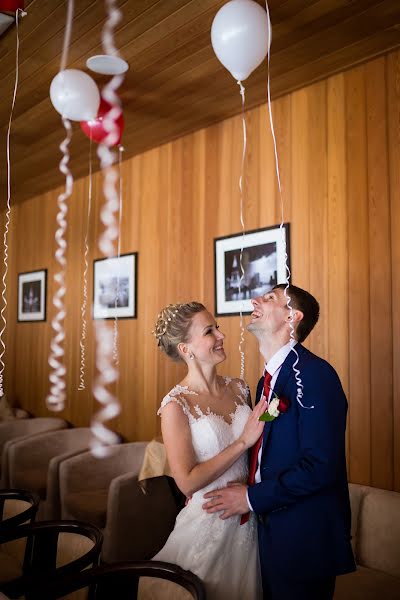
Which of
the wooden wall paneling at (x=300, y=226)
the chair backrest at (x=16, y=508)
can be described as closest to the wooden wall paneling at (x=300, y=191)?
the wooden wall paneling at (x=300, y=226)

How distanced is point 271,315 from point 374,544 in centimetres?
145

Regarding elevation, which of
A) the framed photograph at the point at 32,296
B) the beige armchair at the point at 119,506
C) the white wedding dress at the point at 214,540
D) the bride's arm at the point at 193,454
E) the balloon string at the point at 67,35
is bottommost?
the beige armchair at the point at 119,506

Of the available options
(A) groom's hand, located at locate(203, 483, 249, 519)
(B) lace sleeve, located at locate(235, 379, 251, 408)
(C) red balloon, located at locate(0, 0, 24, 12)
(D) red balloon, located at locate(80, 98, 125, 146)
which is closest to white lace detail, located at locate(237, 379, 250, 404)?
(B) lace sleeve, located at locate(235, 379, 251, 408)

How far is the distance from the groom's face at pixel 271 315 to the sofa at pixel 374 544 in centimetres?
128

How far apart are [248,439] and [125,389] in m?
3.01

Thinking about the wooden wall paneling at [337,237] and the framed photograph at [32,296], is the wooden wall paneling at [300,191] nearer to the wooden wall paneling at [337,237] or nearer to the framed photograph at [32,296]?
the wooden wall paneling at [337,237]

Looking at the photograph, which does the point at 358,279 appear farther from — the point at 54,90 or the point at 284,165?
the point at 54,90

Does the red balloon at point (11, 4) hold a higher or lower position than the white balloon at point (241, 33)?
higher

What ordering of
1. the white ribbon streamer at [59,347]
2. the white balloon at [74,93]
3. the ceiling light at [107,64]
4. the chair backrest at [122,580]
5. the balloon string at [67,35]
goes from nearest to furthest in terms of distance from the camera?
the chair backrest at [122,580] < the balloon string at [67,35] < the white balloon at [74,93] < the ceiling light at [107,64] < the white ribbon streamer at [59,347]

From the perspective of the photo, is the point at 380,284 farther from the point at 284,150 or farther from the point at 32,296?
the point at 32,296

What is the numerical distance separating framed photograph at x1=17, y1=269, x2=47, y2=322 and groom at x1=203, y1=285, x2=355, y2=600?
4.62 metres

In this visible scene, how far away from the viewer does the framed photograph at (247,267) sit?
358 centimetres

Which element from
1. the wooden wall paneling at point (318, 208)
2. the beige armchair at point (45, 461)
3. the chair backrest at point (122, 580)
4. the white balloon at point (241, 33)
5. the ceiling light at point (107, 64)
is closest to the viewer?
the chair backrest at point (122, 580)

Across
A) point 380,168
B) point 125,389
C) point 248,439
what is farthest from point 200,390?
point 125,389
